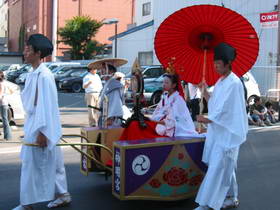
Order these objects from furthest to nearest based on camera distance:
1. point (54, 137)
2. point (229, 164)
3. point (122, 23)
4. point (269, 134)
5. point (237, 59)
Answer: point (122, 23) < point (269, 134) < point (237, 59) < point (229, 164) < point (54, 137)

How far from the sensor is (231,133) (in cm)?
458

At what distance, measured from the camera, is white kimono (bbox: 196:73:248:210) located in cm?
455

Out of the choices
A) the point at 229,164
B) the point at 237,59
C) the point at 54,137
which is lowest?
the point at 229,164

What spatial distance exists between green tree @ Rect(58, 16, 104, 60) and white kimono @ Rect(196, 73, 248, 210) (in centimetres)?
3812

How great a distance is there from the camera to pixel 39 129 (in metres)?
4.27

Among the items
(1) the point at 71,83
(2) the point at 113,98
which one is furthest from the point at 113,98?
(1) the point at 71,83

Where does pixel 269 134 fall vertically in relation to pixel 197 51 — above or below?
below

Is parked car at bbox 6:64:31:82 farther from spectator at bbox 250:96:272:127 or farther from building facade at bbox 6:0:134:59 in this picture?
spectator at bbox 250:96:272:127

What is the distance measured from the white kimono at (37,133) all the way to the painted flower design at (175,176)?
4.02ft

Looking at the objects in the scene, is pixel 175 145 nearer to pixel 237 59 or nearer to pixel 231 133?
pixel 231 133

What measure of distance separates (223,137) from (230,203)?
903 mm

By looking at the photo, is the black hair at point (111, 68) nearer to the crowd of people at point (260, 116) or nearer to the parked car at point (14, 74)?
the crowd of people at point (260, 116)

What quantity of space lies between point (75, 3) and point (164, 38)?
146 feet

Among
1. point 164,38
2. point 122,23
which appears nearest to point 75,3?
point 122,23
